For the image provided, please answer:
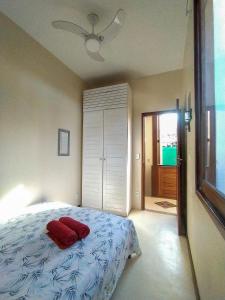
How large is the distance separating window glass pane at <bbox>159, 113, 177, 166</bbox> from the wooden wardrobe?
180 cm

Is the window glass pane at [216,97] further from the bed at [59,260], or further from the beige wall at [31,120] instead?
the beige wall at [31,120]

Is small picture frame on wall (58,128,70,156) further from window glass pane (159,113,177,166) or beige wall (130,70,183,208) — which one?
window glass pane (159,113,177,166)

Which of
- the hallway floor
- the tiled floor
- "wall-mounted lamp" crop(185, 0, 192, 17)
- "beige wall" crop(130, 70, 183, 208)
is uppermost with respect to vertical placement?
"wall-mounted lamp" crop(185, 0, 192, 17)

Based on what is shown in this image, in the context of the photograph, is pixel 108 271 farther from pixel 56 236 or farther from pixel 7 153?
pixel 7 153

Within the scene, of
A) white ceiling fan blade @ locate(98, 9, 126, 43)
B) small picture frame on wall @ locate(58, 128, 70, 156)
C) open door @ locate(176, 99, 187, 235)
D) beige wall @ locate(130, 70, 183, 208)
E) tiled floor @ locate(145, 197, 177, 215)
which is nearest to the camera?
white ceiling fan blade @ locate(98, 9, 126, 43)

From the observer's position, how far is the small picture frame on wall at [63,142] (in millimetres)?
3111

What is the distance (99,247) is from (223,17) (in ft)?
5.60

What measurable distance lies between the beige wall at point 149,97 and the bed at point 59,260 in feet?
6.05

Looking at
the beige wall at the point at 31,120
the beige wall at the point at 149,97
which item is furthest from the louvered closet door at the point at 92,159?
the beige wall at the point at 149,97

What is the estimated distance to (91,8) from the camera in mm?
2037

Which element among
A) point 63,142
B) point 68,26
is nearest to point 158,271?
point 63,142

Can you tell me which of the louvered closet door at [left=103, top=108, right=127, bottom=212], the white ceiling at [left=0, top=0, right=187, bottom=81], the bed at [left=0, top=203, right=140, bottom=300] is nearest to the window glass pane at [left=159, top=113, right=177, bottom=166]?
the white ceiling at [left=0, top=0, right=187, bottom=81]

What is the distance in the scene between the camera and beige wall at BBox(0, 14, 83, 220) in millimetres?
2199

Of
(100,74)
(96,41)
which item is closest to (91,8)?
(96,41)
